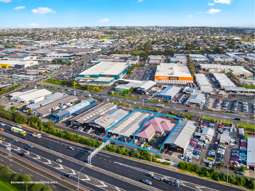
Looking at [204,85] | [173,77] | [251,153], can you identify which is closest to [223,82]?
[204,85]

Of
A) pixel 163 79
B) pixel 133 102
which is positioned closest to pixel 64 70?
pixel 163 79

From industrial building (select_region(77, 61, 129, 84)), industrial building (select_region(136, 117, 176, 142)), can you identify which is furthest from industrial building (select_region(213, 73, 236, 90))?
industrial building (select_region(77, 61, 129, 84))

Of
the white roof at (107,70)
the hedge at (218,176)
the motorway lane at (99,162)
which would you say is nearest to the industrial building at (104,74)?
the white roof at (107,70)

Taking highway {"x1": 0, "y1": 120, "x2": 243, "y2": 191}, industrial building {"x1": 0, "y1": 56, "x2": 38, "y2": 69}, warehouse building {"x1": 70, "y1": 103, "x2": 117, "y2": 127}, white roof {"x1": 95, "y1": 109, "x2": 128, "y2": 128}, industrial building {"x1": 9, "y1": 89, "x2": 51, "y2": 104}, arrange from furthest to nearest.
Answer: industrial building {"x1": 0, "y1": 56, "x2": 38, "y2": 69}
industrial building {"x1": 9, "y1": 89, "x2": 51, "y2": 104}
warehouse building {"x1": 70, "y1": 103, "x2": 117, "y2": 127}
white roof {"x1": 95, "y1": 109, "x2": 128, "y2": 128}
highway {"x1": 0, "y1": 120, "x2": 243, "y2": 191}

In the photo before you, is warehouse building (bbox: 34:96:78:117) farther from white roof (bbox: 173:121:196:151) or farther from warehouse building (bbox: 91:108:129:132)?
white roof (bbox: 173:121:196:151)

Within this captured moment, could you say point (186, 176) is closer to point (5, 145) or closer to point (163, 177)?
point (163, 177)

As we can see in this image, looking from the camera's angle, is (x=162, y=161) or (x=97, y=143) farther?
(x=97, y=143)
